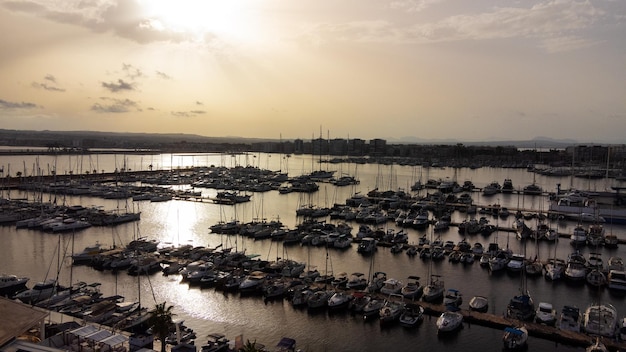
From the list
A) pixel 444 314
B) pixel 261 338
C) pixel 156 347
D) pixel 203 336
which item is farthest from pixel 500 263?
pixel 156 347

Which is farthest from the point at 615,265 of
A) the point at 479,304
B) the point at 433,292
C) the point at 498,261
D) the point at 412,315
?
the point at 412,315

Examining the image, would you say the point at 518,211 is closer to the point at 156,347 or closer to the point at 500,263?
the point at 500,263

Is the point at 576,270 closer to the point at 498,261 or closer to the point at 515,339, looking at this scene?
the point at 498,261

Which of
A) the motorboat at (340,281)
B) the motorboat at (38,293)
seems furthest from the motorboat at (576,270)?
the motorboat at (38,293)

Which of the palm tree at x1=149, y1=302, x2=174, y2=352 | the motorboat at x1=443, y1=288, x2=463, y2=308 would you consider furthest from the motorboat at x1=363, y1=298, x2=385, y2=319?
the palm tree at x1=149, y1=302, x2=174, y2=352

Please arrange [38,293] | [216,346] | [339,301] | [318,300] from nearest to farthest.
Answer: [216,346]
[339,301]
[318,300]
[38,293]

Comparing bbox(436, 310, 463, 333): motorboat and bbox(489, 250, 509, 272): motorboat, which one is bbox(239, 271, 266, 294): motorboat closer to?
bbox(436, 310, 463, 333): motorboat
